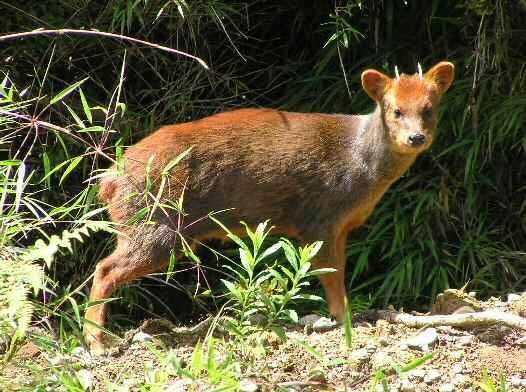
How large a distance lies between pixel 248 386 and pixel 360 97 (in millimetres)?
3668

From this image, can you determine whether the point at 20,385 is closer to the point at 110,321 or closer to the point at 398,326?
the point at 398,326

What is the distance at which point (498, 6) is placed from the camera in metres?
6.21

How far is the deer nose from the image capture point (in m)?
5.52

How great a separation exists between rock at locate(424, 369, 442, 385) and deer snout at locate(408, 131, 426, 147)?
1.67m

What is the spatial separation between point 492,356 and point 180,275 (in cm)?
304

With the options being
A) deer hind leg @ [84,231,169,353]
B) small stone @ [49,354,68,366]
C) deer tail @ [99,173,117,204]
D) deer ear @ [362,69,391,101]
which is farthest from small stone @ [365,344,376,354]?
deer ear @ [362,69,391,101]

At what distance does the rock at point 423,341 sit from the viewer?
438 centimetres

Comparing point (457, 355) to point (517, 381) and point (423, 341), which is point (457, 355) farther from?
point (517, 381)

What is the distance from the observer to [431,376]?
4.14 meters

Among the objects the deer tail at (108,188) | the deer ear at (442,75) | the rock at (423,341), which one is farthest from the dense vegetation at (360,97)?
the rock at (423,341)

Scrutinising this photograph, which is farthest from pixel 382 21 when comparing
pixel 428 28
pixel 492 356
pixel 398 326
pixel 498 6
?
pixel 492 356

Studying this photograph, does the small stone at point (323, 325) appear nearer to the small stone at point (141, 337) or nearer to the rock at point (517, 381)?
the small stone at point (141, 337)

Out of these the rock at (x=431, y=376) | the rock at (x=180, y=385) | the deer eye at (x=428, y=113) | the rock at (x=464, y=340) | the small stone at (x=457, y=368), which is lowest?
the rock at (x=464, y=340)

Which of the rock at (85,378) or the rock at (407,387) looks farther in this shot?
the rock at (407,387)
